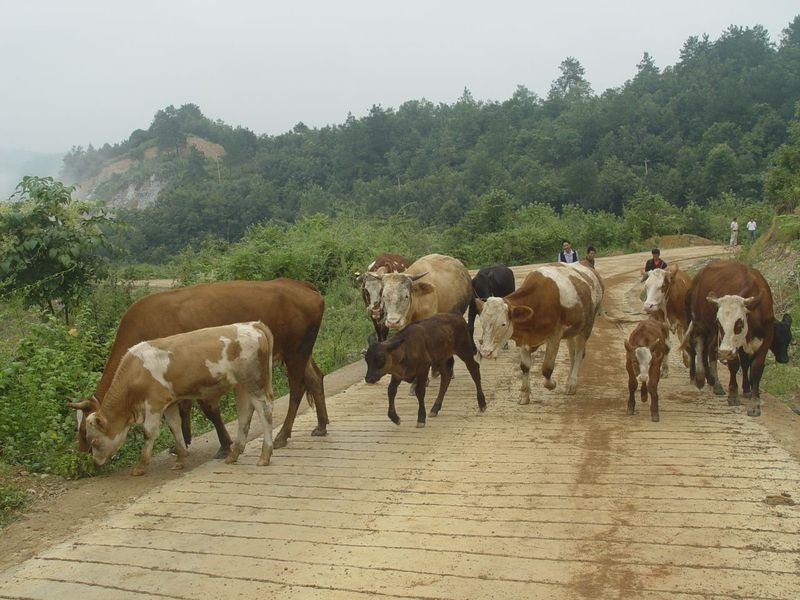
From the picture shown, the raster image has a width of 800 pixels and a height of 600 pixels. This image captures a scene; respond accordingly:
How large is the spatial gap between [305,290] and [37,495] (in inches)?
139

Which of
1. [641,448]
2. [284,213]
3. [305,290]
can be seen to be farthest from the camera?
[284,213]

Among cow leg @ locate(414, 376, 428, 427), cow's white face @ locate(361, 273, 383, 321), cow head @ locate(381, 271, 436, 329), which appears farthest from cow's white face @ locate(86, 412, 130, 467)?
cow's white face @ locate(361, 273, 383, 321)

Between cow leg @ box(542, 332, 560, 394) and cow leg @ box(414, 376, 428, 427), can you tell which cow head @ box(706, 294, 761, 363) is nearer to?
cow leg @ box(542, 332, 560, 394)

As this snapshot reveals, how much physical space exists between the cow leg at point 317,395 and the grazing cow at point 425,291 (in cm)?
193

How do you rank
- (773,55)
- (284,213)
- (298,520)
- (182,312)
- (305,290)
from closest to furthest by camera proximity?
1. (298,520)
2. (182,312)
3. (305,290)
4. (284,213)
5. (773,55)

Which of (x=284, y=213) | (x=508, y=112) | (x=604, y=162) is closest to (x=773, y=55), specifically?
(x=508, y=112)

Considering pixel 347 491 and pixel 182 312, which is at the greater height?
pixel 182 312

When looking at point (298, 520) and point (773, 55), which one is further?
point (773, 55)

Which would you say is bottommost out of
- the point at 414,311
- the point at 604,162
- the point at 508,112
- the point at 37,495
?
the point at 37,495

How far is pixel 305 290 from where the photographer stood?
9.38 metres

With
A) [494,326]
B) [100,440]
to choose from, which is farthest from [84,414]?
[494,326]

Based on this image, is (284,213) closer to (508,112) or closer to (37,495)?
(508,112)

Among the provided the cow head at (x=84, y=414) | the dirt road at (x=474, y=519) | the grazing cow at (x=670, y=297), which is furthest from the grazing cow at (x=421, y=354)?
the grazing cow at (x=670, y=297)

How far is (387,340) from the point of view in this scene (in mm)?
9367
